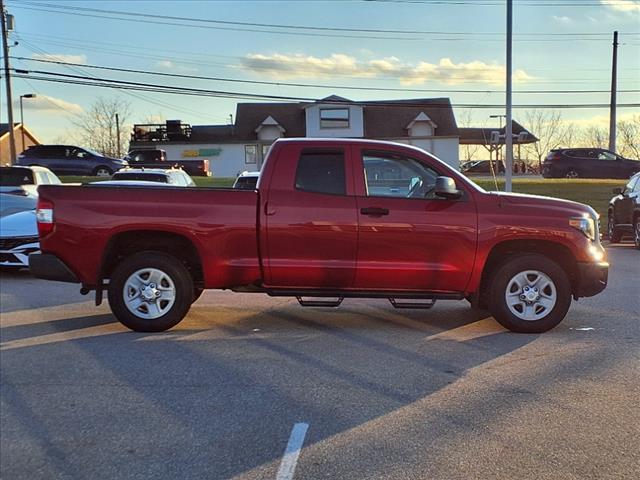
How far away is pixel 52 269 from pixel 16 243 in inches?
154

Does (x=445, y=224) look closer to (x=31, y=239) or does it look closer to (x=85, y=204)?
(x=85, y=204)

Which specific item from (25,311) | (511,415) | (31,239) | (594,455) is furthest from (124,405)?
(31,239)

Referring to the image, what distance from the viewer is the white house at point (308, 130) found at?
144 ft

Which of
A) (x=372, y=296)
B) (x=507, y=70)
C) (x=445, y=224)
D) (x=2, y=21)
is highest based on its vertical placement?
(x=2, y=21)

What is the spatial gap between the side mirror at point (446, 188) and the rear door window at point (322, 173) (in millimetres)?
923

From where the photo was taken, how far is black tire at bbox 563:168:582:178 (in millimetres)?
29234

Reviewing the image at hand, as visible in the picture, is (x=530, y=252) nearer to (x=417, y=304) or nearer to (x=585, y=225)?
(x=585, y=225)

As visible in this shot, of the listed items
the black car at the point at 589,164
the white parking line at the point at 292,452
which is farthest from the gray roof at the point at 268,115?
the white parking line at the point at 292,452

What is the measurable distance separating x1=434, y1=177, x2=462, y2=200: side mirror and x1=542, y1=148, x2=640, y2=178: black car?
84.1 feet

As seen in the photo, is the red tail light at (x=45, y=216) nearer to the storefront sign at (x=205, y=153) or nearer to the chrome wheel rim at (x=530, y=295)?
the chrome wheel rim at (x=530, y=295)

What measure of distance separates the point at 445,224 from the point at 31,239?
21.9 feet

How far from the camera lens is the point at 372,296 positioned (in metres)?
6.11

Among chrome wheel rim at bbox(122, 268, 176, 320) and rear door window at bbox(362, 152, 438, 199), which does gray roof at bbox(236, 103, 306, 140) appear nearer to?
rear door window at bbox(362, 152, 438, 199)

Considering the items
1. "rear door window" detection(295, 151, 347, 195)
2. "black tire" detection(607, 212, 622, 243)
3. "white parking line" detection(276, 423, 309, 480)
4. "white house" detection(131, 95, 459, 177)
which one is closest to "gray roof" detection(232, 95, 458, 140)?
"white house" detection(131, 95, 459, 177)
